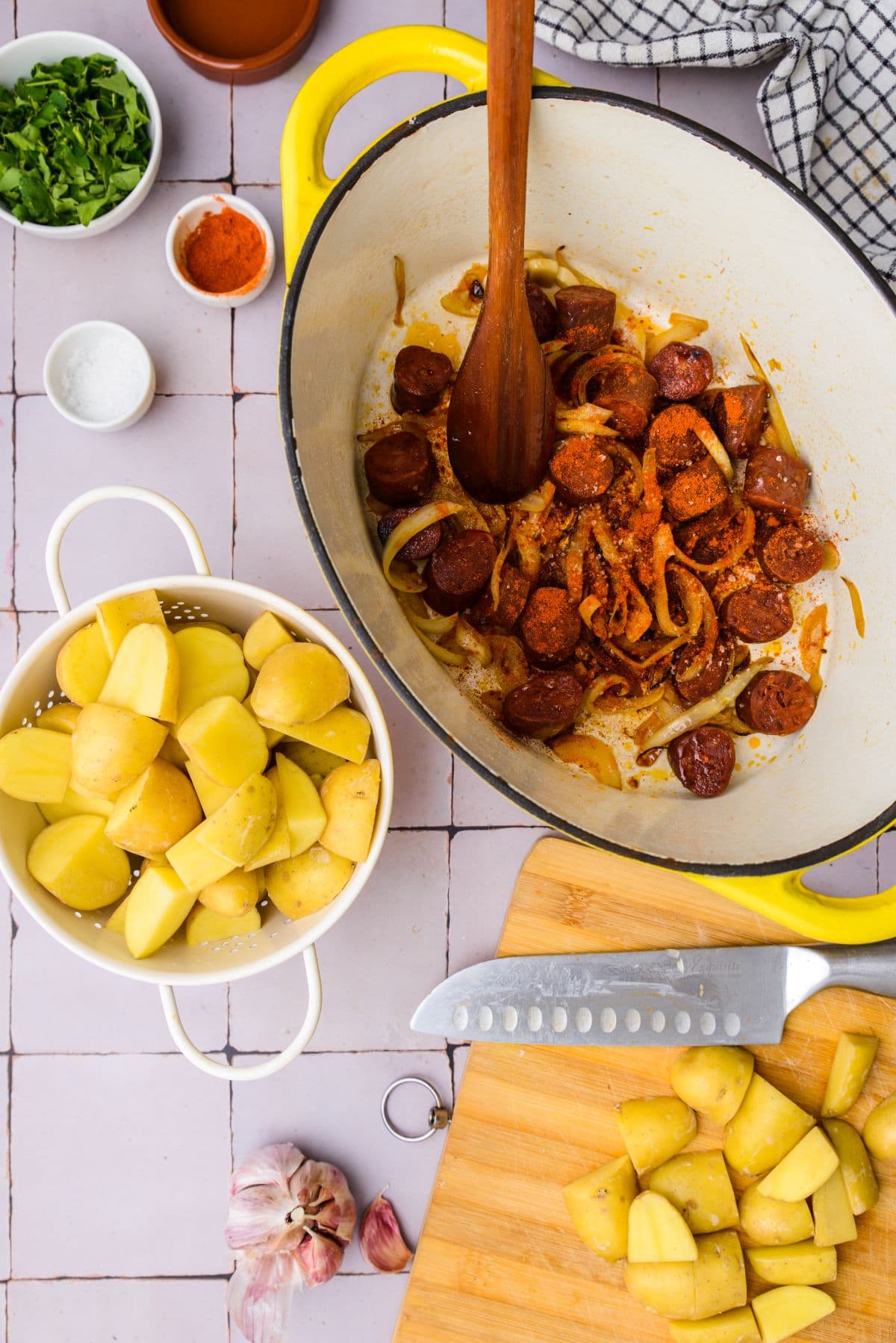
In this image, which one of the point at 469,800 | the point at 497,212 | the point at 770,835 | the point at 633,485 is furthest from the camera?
the point at 469,800

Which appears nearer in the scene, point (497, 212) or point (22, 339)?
point (497, 212)

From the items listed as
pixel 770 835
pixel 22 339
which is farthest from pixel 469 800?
pixel 22 339

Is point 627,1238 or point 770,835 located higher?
point 770,835

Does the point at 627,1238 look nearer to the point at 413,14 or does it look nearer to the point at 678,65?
the point at 678,65

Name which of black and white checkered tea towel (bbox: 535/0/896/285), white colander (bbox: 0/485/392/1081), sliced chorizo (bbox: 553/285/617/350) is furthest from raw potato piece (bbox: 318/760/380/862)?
black and white checkered tea towel (bbox: 535/0/896/285)

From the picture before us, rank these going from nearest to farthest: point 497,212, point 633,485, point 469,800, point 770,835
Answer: point 497,212 → point 770,835 → point 633,485 → point 469,800

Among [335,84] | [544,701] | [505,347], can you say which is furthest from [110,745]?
[335,84]
